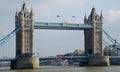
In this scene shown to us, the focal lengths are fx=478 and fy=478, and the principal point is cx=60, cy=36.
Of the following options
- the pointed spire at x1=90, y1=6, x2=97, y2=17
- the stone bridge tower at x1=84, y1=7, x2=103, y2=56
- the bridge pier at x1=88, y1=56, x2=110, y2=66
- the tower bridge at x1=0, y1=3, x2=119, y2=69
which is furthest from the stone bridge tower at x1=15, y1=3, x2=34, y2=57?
the pointed spire at x1=90, y1=6, x2=97, y2=17

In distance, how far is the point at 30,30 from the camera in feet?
435

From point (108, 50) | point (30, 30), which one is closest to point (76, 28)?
point (30, 30)

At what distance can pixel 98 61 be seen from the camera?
460 feet

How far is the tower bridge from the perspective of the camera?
416 ft

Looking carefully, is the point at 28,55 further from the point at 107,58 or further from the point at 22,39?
the point at 107,58

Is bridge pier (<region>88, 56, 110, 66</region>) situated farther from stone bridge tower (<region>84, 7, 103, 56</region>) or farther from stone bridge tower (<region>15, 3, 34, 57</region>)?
stone bridge tower (<region>15, 3, 34, 57</region>)

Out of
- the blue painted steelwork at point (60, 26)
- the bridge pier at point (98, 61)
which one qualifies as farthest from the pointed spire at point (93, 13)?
the bridge pier at point (98, 61)

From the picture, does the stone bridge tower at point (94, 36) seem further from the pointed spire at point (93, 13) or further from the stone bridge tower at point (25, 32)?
the stone bridge tower at point (25, 32)

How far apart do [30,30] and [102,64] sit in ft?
79.1

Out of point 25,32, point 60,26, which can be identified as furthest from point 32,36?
point 60,26

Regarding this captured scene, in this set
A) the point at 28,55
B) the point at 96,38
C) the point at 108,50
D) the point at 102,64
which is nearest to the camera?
the point at 28,55

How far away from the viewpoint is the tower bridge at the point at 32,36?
416 feet

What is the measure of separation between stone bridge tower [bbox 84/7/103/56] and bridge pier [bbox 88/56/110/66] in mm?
5426

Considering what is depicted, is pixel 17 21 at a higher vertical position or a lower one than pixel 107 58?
higher
